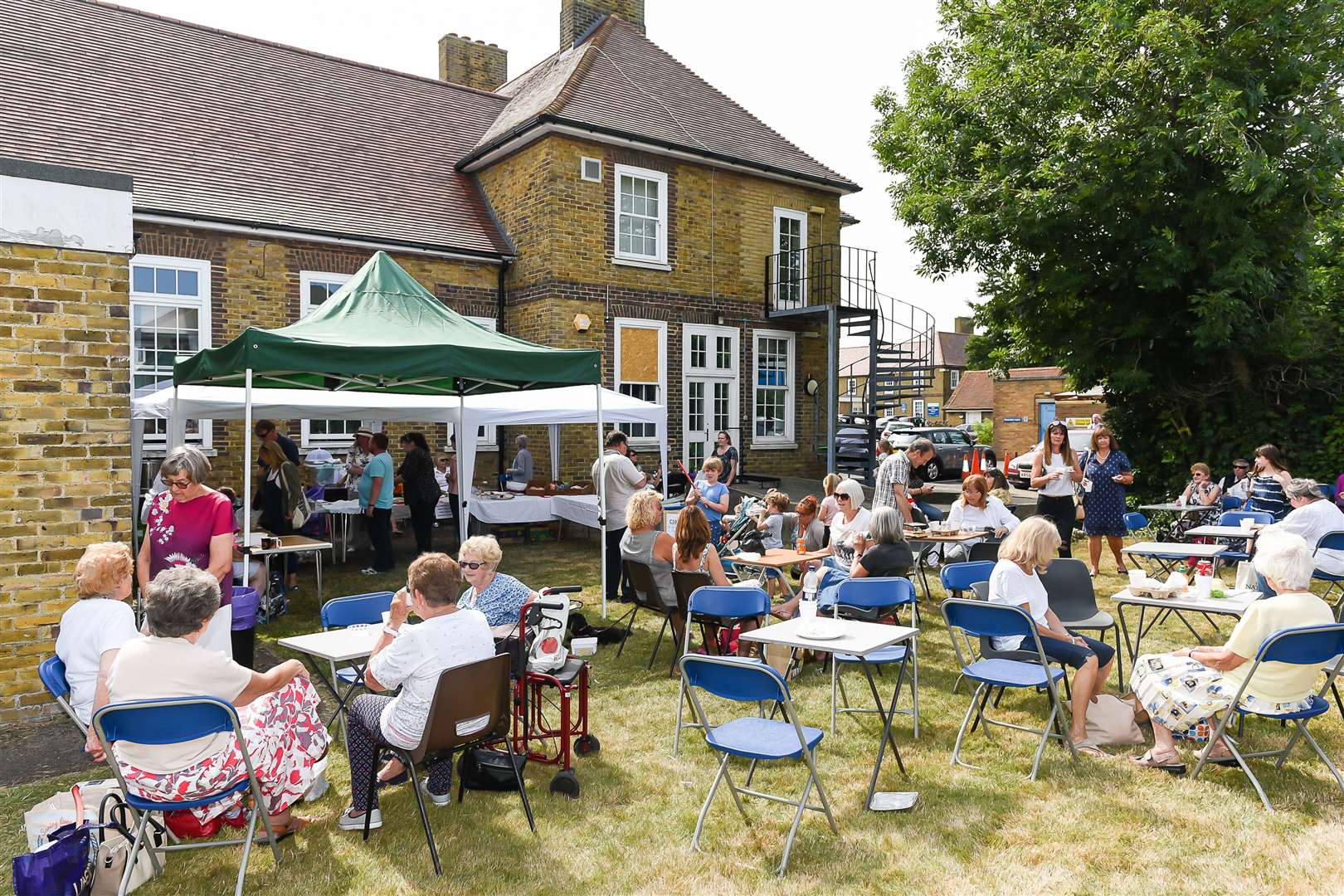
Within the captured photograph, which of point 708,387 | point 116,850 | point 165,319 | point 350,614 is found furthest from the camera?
point 708,387

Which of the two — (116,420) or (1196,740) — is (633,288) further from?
(1196,740)

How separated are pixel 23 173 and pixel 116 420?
1566mm

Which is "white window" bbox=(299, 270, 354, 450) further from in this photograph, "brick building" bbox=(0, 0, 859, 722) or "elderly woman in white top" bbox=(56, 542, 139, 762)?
"elderly woman in white top" bbox=(56, 542, 139, 762)

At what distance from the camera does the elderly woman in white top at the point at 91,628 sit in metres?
4.14

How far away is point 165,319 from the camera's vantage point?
13047 millimetres

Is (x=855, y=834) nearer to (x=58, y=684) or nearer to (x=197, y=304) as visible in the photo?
(x=58, y=684)

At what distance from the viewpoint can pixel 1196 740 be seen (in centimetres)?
508

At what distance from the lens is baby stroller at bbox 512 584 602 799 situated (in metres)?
4.81

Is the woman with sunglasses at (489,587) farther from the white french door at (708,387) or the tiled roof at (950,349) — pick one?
the tiled roof at (950,349)

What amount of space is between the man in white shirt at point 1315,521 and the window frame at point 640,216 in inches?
429

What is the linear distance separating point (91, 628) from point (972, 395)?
58.2 meters

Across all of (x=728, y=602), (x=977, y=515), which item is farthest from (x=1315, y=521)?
(x=728, y=602)

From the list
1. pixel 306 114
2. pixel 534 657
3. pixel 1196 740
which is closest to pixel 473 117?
pixel 306 114

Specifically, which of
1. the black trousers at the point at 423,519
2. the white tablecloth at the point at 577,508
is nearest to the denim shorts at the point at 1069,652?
the white tablecloth at the point at 577,508
